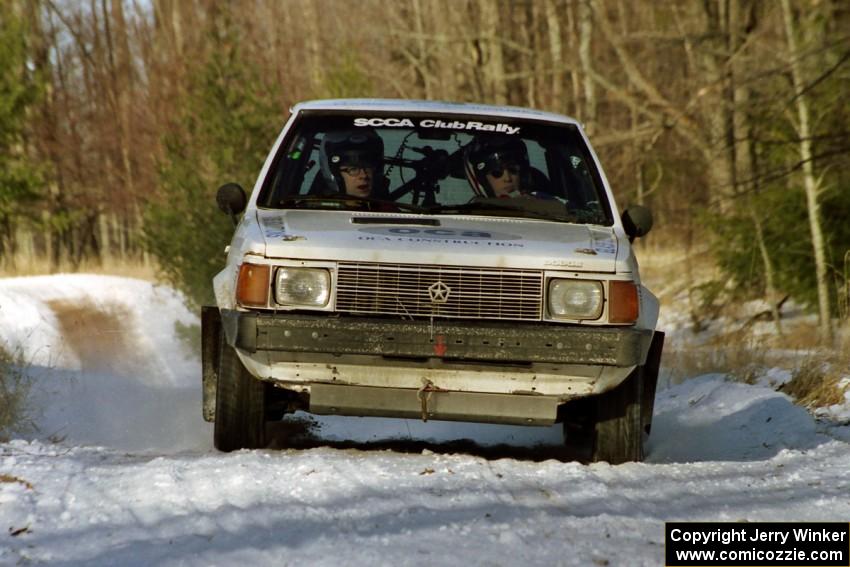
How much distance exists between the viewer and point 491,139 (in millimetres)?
6637

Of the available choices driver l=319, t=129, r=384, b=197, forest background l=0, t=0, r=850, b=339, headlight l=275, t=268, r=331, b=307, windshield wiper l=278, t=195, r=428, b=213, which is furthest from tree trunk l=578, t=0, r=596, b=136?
headlight l=275, t=268, r=331, b=307

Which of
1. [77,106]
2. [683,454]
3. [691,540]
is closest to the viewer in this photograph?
[691,540]

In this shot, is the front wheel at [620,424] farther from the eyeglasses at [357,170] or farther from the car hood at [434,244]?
the eyeglasses at [357,170]

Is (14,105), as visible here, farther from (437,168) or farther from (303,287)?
(303,287)

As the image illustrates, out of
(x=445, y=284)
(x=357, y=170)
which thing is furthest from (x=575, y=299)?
(x=357, y=170)

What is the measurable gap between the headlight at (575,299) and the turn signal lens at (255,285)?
1276 mm

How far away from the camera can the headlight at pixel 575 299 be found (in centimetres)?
533

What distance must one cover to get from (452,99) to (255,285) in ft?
76.8

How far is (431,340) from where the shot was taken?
5.20 m

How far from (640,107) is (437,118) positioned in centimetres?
1540

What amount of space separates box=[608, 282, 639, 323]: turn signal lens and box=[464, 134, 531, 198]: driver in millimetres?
1170

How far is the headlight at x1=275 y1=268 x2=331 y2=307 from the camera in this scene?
17.3ft

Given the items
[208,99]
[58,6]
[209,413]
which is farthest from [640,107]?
[58,6]

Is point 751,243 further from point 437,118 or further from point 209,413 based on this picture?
point 209,413
